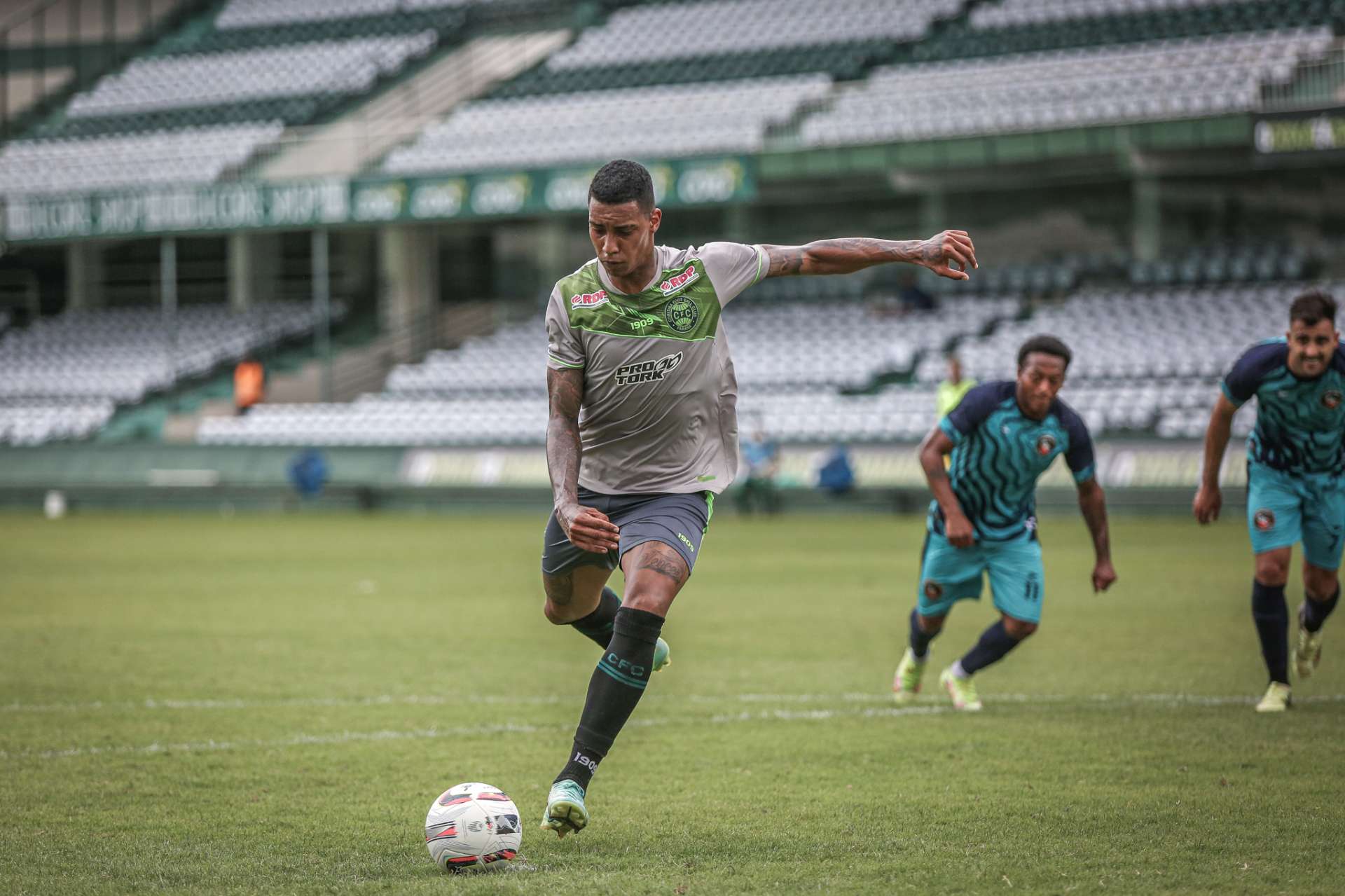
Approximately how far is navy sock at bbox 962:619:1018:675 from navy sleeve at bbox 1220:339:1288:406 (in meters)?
1.73

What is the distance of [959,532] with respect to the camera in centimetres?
773

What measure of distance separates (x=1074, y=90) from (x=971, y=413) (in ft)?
73.6

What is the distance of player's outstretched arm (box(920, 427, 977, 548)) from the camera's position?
308 inches

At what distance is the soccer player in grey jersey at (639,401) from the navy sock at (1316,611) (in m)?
3.72

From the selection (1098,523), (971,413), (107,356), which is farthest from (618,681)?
(107,356)

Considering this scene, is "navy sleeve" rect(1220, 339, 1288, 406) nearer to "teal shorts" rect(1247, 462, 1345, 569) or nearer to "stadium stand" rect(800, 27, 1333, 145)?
"teal shorts" rect(1247, 462, 1345, 569)

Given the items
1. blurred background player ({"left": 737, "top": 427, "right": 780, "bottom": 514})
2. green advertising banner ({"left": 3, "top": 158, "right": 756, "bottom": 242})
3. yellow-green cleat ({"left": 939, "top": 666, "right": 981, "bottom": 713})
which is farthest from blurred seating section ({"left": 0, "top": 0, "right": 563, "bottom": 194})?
yellow-green cleat ({"left": 939, "top": 666, "right": 981, "bottom": 713})

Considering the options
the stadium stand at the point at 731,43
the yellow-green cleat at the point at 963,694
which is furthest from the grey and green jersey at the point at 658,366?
the stadium stand at the point at 731,43

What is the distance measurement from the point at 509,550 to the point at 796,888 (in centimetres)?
1628

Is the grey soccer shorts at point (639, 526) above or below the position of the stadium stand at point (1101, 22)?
below

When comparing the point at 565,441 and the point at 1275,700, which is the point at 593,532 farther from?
the point at 1275,700

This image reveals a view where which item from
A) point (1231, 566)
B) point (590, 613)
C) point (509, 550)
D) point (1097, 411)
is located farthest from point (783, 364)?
point (590, 613)

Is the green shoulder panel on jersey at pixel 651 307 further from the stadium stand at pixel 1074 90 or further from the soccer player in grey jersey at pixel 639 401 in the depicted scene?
the stadium stand at pixel 1074 90

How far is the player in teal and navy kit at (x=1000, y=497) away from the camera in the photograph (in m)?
8.06
